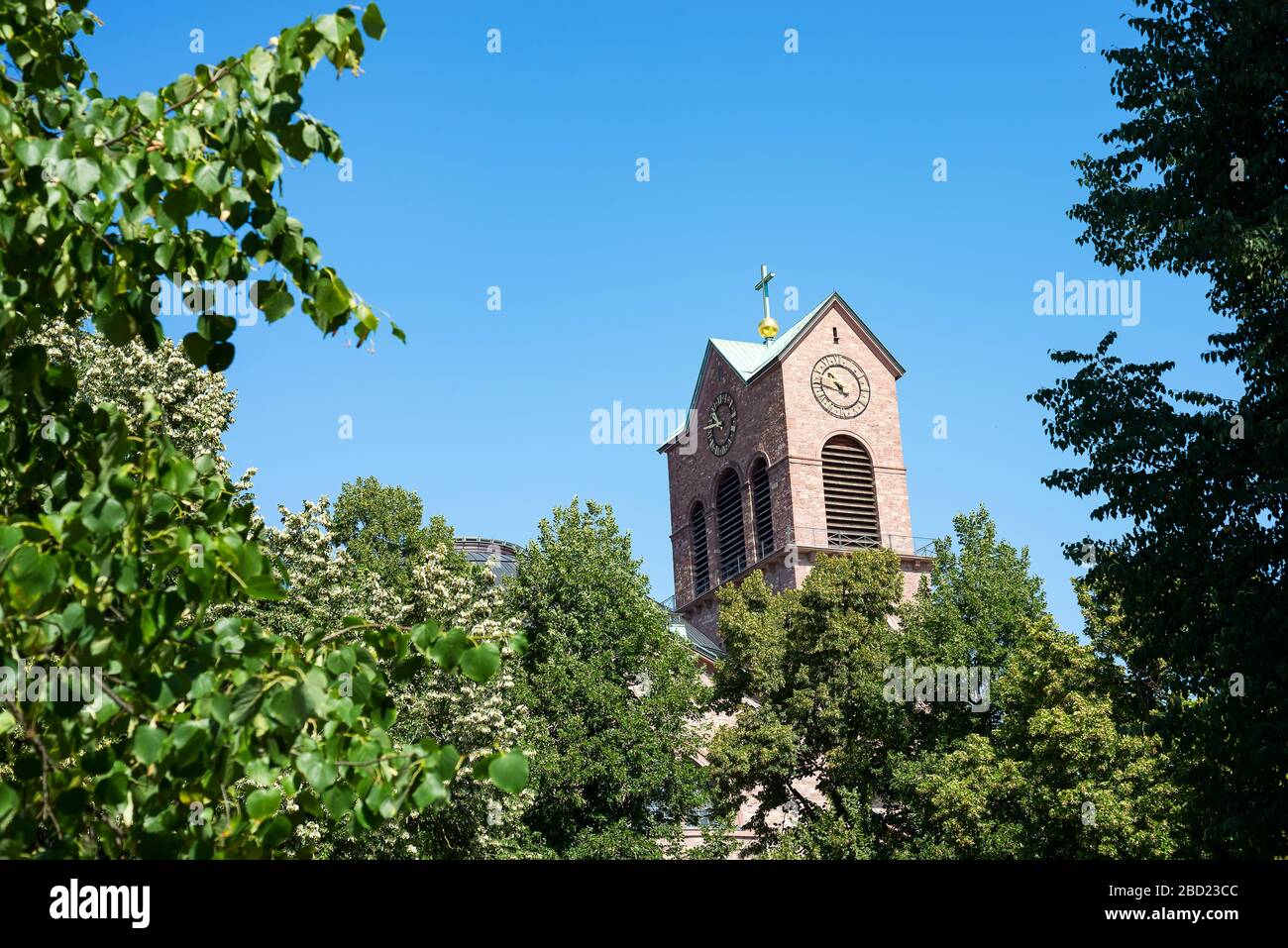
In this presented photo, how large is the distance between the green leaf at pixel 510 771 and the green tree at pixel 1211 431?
1408cm

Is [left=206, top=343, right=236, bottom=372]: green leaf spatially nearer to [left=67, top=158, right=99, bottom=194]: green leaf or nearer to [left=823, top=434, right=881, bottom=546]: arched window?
[left=67, top=158, right=99, bottom=194]: green leaf

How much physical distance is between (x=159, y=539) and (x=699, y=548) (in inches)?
2226

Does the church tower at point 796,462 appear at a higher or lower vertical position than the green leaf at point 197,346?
higher

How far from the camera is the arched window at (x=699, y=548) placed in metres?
60.0

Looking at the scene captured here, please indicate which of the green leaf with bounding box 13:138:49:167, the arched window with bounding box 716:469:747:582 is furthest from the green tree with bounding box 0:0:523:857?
the arched window with bounding box 716:469:747:582

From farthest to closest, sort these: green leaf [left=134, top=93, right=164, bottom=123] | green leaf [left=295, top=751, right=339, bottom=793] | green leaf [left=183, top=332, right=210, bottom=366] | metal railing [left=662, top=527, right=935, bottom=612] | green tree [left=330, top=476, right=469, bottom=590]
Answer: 1. metal railing [left=662, top=527, right=935, bottom=612]
2. green tree [left=330, top=476, right=469, bottom=590]
3. green leaf [left=183, top=332, right=210, bottom=366]
4. green leaf [left=134, top=93, right=164, bottom=123]
5. green leaf [left=295, top=751, right=339, bottom=793]

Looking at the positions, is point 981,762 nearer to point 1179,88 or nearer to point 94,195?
point 1179,88

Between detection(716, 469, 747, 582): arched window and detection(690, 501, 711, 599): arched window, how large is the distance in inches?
49.2

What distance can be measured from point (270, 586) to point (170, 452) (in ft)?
1.96

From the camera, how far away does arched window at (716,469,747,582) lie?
56812 mm

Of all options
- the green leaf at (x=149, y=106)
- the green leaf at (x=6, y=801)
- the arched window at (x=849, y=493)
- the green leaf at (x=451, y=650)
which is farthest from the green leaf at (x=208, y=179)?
the arched window at (x=849, y=493)

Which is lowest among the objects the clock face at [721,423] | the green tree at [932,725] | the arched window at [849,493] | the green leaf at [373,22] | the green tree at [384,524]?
the green tree at [932,725]

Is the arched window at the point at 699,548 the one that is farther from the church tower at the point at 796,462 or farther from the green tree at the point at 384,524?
the green tree at the point at 384,524

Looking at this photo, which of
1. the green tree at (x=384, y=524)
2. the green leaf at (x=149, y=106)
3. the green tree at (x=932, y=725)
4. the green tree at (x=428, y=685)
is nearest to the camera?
the green leaf at (x=149, y=106)
